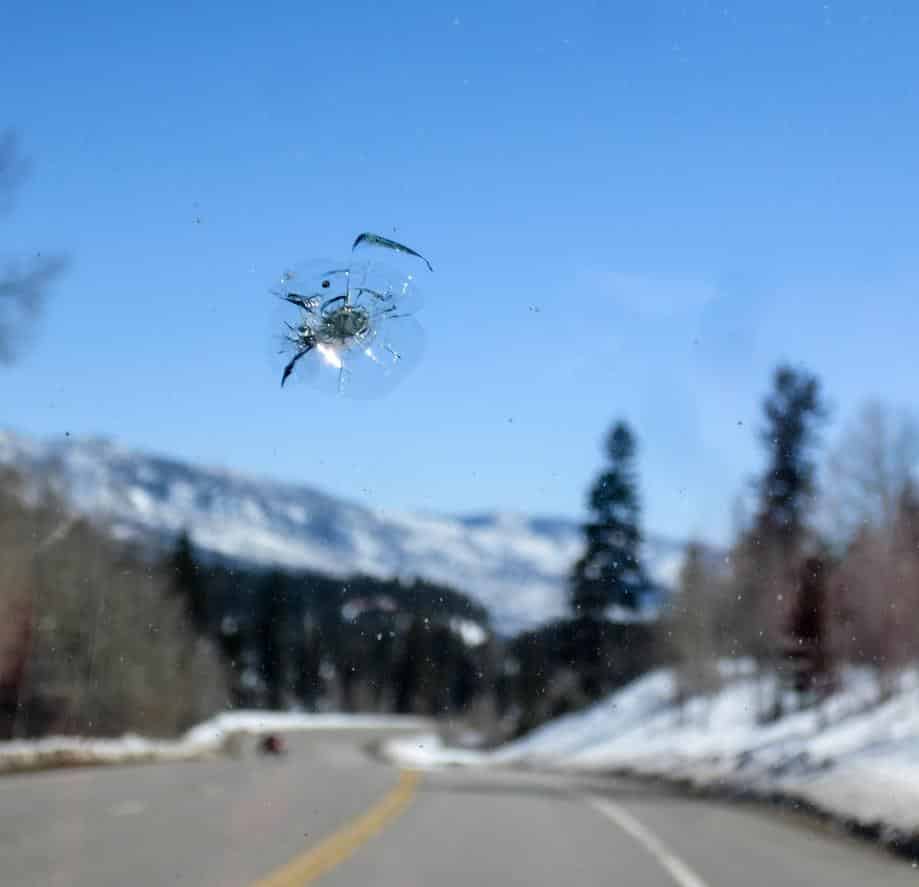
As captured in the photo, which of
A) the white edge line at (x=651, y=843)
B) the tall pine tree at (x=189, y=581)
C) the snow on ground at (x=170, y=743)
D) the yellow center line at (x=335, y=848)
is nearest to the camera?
the yellow center line at (x=335, y=848)

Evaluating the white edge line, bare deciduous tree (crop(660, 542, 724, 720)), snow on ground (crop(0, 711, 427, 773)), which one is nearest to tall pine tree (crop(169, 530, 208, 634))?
snow on ground (crop(0, 711, 427, 773))

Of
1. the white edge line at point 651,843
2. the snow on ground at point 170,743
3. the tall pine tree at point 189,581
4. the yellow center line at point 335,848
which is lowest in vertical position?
the yellow center line at point 335,848

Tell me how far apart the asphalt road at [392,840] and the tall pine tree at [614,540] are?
2711 millimetres

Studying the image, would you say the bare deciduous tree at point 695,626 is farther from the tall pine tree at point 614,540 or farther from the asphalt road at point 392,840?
the asphalt road at point 392,840

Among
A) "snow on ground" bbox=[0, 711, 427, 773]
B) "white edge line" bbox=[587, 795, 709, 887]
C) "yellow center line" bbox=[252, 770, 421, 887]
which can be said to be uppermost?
"snow on ground" bbox=[0, 711, 427, 773]

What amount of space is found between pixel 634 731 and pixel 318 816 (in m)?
49.2

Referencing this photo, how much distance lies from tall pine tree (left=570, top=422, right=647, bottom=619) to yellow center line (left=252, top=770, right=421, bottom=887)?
3.76 metres

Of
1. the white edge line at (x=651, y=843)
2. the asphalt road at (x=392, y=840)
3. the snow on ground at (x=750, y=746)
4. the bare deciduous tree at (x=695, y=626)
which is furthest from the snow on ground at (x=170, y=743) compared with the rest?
the bare deciduous tree at (x=695, y=626)

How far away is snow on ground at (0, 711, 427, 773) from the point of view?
98.9 feet

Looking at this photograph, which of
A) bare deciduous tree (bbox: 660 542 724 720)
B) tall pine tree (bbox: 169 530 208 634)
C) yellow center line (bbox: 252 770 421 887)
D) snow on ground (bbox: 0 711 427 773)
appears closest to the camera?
yellow center line (bbox: 252 770 421 887)

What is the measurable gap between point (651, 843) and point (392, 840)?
2.80 meters

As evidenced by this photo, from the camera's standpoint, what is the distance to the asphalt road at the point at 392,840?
13.0 meters

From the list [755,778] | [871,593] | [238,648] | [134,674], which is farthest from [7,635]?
[871,593]

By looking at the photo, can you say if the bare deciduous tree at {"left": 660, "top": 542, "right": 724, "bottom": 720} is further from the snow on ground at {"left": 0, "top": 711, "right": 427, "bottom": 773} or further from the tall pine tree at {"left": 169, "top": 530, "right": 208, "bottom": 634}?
the tall pine tree at {"left": 169, "top": 530, "right": 208, "bottom": 634}
